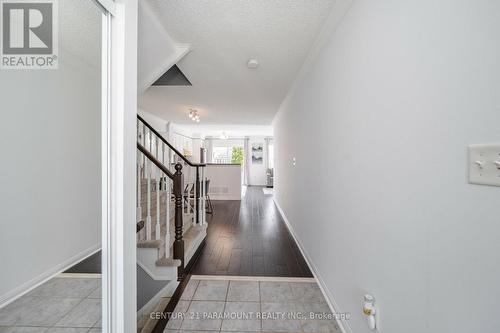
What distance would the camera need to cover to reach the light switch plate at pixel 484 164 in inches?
22.8

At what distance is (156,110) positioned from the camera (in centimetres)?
521

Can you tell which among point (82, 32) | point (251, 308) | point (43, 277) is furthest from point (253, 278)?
point (82, 32)

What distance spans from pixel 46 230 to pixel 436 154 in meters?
1.75

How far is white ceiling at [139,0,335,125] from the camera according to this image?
163 centimetres

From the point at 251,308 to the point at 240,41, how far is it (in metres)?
2.44

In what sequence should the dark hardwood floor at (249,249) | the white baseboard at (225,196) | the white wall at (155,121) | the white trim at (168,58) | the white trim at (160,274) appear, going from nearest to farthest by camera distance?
the white trim at (168,58), the white trim at (160,274), the dark hardwood floor at (249,249), the white wall at (155,121), the white baseboard at (225,196)


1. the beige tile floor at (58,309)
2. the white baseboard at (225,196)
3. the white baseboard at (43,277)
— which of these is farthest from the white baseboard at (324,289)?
the white baseboard at (225,196)

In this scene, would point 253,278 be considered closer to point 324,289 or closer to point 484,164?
point 324,289

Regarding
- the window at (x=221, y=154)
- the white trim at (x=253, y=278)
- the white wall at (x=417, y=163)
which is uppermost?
the window at (x=221, y=154)

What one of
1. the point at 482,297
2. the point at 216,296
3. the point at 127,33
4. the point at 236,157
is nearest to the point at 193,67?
the point at 127,33

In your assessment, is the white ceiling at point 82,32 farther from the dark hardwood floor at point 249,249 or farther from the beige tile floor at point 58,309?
the dark hardwood floor at point 249,249

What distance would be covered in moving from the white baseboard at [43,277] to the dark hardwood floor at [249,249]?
1332mm

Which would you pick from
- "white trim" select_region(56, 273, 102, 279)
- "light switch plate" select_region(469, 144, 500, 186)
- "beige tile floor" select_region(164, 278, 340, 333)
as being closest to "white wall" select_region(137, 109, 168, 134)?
"beige tile floor" select_region(164, 278, 340, 333)

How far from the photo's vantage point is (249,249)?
2850 mm
